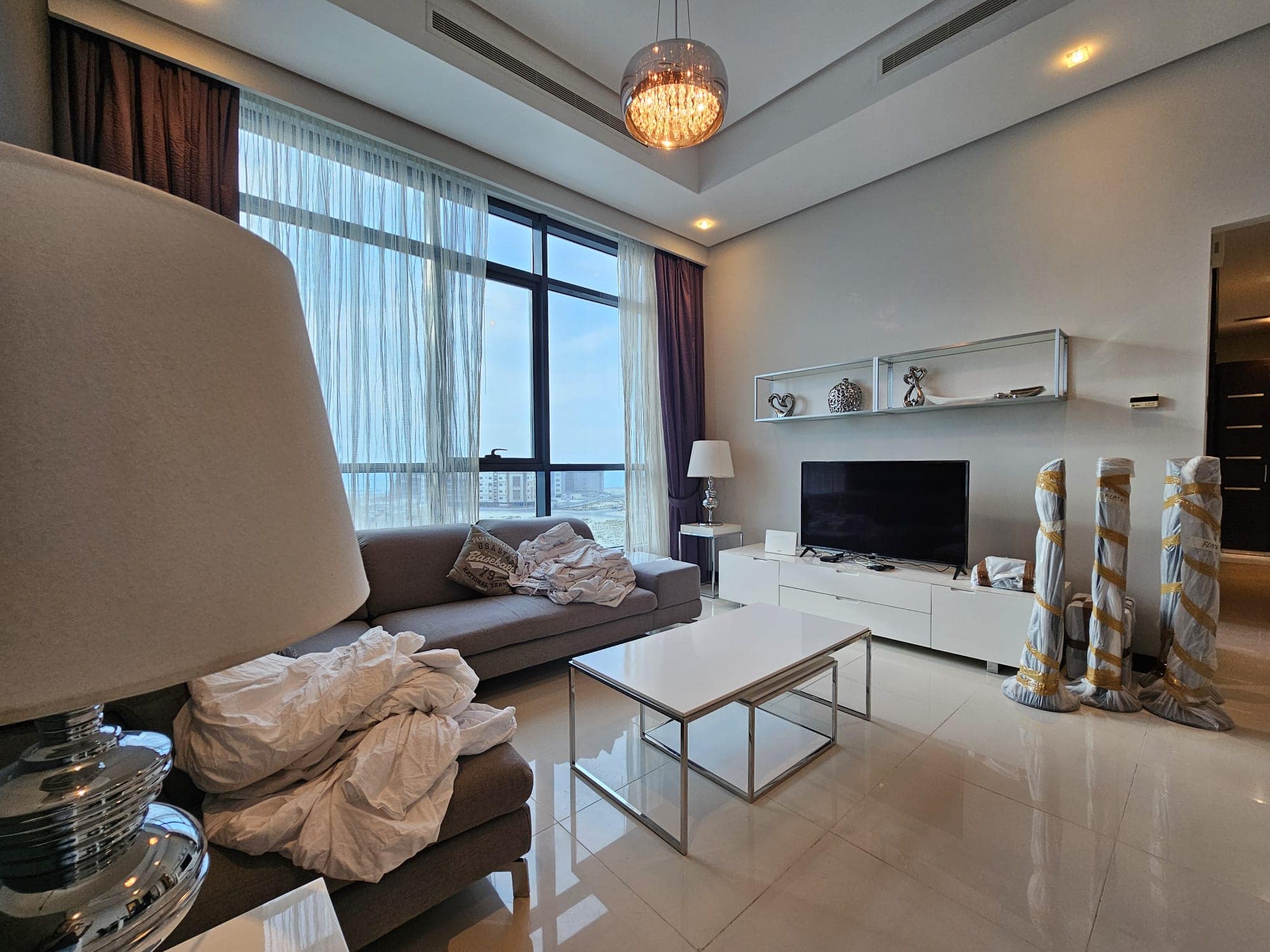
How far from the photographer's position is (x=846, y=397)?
377 centimetres

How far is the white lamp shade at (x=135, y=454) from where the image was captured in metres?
0.29

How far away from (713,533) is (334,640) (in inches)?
113

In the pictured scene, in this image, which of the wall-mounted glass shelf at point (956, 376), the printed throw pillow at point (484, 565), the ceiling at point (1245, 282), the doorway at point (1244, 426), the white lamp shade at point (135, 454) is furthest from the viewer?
the doorway at point (1244, 426)

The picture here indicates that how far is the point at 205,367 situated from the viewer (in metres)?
0.37

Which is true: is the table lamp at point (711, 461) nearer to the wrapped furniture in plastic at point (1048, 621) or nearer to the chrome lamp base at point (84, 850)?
the wrapped furniture in plastic at point (1048, 621)

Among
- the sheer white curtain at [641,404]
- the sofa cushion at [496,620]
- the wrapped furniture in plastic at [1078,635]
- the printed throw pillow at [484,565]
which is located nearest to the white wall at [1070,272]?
the wrapped furniture in plastic at [1078,635]

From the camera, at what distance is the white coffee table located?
1.69 m

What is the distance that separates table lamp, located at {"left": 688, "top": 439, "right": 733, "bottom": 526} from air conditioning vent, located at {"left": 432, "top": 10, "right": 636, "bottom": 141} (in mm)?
2396

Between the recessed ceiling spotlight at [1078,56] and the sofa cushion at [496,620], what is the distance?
3.62 meters

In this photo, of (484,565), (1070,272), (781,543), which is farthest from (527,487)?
(1070,272)

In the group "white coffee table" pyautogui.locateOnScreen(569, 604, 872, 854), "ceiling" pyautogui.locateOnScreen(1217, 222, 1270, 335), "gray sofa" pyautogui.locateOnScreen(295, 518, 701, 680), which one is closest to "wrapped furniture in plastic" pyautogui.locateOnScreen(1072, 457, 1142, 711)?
"white coffee table" pyautogui.locateOnScreen(569, 604, 872, 854)

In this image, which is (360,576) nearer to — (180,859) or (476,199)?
(180,859)

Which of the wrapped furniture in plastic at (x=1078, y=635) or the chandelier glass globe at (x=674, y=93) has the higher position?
the chandelier glass globe at (x=674, y=93)

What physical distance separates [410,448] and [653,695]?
2.30 meters
